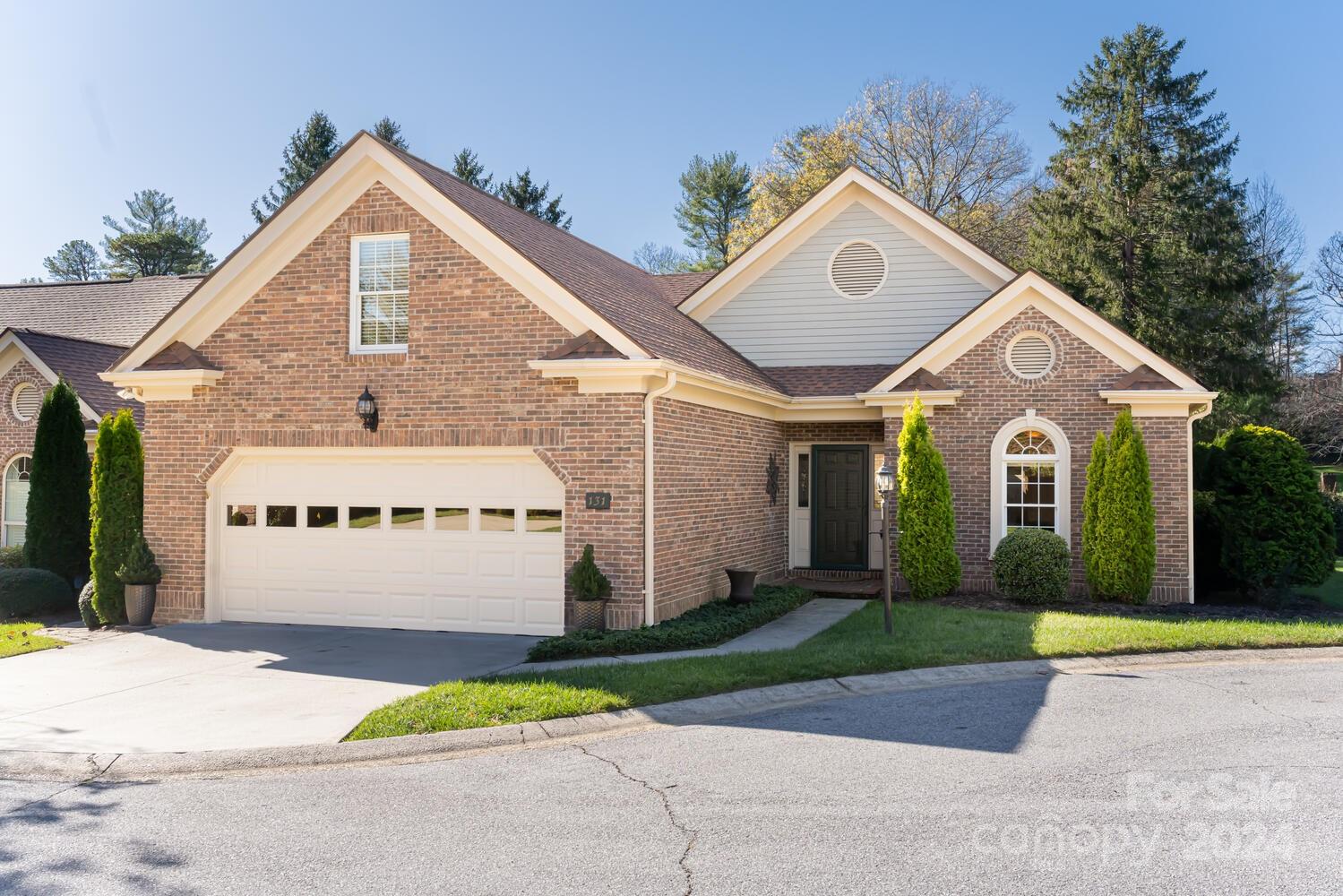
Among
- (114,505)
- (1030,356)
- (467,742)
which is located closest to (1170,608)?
(1030,356)

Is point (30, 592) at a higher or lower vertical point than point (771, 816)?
higher

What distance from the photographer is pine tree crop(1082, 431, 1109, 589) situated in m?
15.1

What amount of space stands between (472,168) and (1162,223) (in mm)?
29381

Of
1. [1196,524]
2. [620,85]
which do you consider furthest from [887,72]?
[1196,524]

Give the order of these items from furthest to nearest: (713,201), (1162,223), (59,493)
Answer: (713,201), (1162,223), (59,493)

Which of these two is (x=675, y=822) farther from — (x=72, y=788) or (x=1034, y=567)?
(x=1034, y=567)

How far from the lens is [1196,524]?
16922 millimetres

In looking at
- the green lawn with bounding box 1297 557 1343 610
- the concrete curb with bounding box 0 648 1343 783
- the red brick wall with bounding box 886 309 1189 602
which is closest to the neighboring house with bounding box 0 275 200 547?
the concrete curb with bounding box 0 648 1343 783

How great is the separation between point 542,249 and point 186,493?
6038 millimetres

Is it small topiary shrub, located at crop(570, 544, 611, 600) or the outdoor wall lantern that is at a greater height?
the outdoor wall lantern

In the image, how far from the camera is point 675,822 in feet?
20.4

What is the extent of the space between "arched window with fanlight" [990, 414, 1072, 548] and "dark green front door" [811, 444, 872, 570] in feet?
8.85

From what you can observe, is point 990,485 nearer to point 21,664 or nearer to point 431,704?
point 431,704

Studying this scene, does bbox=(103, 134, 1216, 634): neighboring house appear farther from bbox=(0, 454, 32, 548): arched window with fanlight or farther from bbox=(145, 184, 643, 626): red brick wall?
bbox=(0, 454, 32, 548): arched window with fanlight
